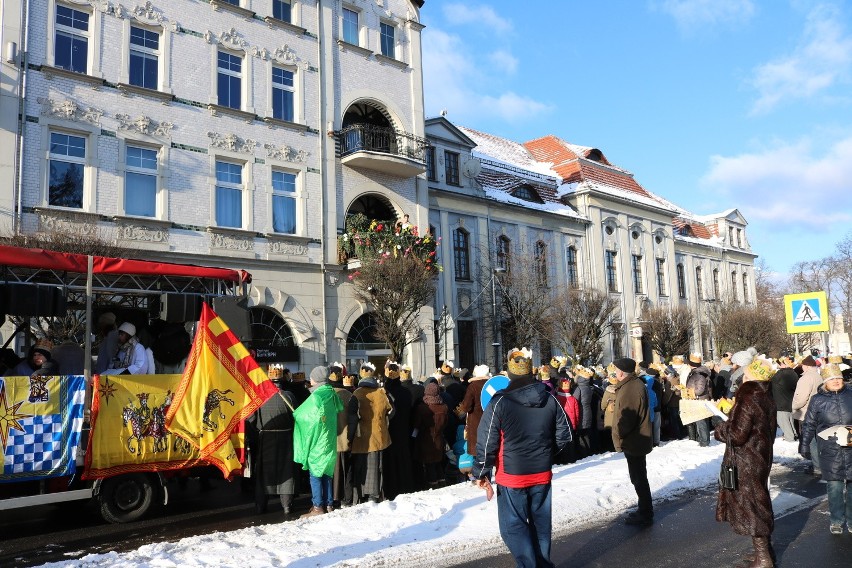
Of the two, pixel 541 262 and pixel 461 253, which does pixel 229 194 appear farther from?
pixel 541 262

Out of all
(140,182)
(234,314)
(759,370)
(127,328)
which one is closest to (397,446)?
(234,314)

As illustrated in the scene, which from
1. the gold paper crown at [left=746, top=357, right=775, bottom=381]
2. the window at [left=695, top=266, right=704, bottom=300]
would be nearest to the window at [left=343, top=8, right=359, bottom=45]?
the gold paper crown at [left=746, top=357, right=775, bottom=381]

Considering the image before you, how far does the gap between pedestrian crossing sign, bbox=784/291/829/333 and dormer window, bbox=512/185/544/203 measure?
16332 millimetres

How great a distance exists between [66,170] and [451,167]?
15583 mm

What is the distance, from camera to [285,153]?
2105 centimetres

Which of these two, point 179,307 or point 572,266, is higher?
point 572,266

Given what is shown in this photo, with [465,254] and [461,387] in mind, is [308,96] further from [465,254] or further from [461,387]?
[461,387]

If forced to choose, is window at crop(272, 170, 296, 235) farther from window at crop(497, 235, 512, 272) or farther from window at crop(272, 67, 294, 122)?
window at crop(497, 235, 512, 272)

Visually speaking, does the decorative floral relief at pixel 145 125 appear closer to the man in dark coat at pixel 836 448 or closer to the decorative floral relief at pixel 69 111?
Result: the decorative floral relief at pixel 69 111

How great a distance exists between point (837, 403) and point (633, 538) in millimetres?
2543

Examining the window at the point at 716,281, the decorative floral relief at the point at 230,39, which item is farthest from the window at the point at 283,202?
the window at the point at 716,281

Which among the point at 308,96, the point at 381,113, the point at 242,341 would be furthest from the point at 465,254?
the point at 242,341

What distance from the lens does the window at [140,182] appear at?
18.0 meters

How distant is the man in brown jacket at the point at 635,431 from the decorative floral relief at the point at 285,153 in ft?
48.8
